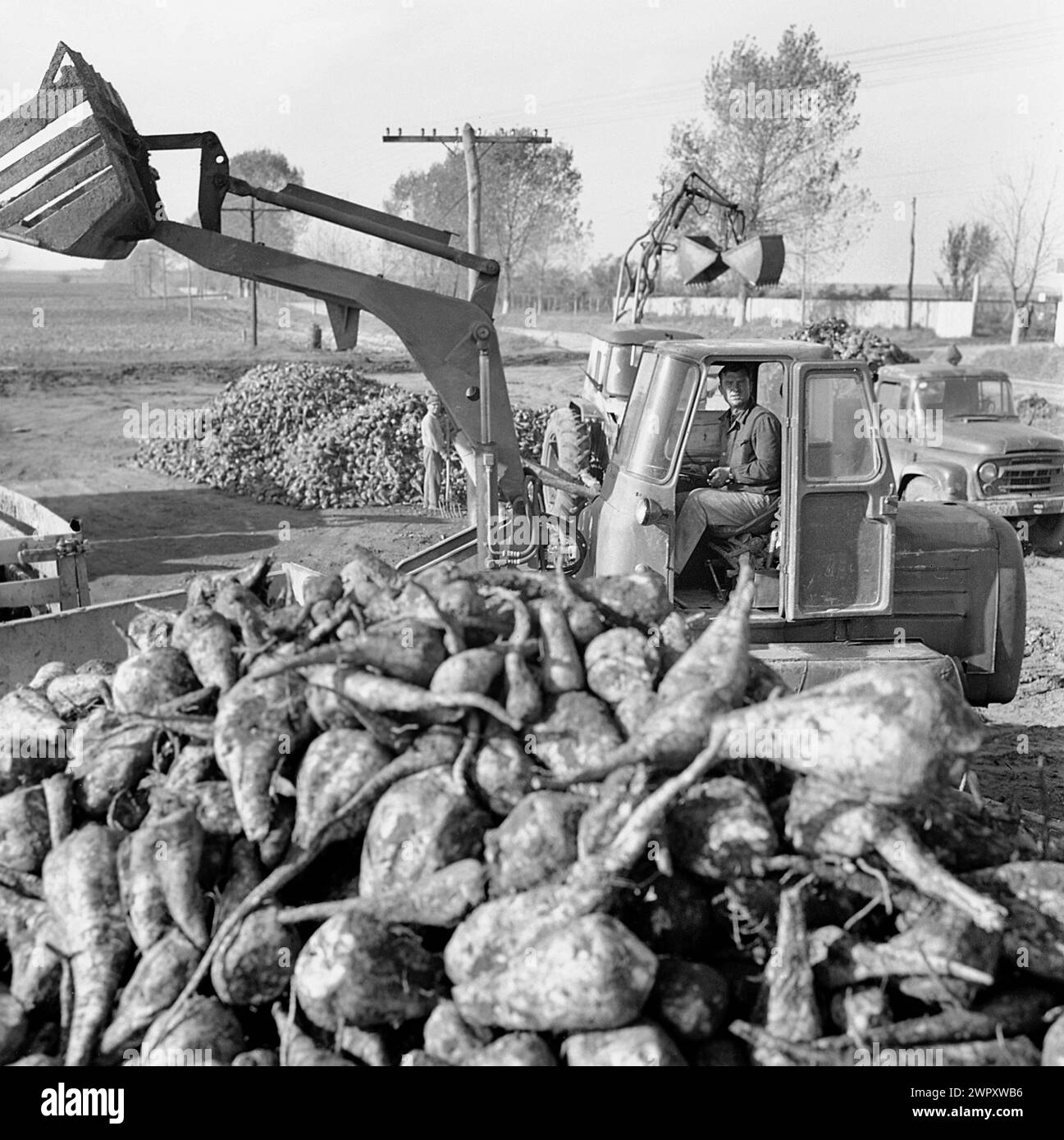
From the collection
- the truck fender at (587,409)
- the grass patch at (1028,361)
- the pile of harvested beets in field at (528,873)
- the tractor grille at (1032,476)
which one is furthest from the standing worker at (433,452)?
the grass patch at (1028,361)

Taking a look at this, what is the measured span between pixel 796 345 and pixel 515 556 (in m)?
1.96

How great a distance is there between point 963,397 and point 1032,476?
1368 mm

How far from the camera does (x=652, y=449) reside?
6168 mm

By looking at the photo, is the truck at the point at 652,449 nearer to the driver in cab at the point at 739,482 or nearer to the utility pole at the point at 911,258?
the driver in cab at the point at 739,482

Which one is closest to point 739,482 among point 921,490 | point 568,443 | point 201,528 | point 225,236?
point 225,236

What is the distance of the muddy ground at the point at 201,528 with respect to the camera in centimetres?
794

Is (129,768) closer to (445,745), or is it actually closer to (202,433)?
(445,745)

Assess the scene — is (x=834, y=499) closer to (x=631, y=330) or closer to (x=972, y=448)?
(x=631, y=330)

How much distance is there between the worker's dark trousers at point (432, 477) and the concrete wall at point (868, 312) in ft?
85.2

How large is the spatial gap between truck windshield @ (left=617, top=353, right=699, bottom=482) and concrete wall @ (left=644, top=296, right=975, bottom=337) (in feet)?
111

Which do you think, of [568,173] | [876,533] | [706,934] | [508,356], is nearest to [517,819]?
[706,934]

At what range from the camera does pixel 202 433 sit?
724 inches

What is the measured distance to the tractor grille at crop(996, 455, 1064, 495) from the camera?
1317 centimetres
